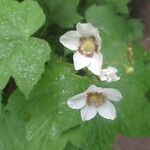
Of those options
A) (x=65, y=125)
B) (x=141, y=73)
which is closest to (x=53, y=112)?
(x=65, y=125)

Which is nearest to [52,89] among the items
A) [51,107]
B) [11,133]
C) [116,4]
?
[51,107]

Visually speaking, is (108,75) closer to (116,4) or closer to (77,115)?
(77,115)

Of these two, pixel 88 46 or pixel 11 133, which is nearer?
pixel 88 46

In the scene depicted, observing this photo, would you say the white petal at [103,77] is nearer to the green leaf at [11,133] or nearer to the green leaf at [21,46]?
the green leaf at [21,46]

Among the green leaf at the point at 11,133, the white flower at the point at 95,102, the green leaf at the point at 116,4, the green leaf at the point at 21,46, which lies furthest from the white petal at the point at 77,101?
the green leaf at the point at 116,4

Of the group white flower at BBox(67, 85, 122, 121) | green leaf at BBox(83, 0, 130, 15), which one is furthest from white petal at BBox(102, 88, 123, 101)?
green leaf at BBox(83, 0, 130, 15)

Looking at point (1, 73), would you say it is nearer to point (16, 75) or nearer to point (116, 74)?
point (16, 75)

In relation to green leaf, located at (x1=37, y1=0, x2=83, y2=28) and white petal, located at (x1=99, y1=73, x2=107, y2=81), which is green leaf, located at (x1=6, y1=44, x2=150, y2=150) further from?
green leaf, located at (x1=37, y1=0, x2=83, y2=28)
